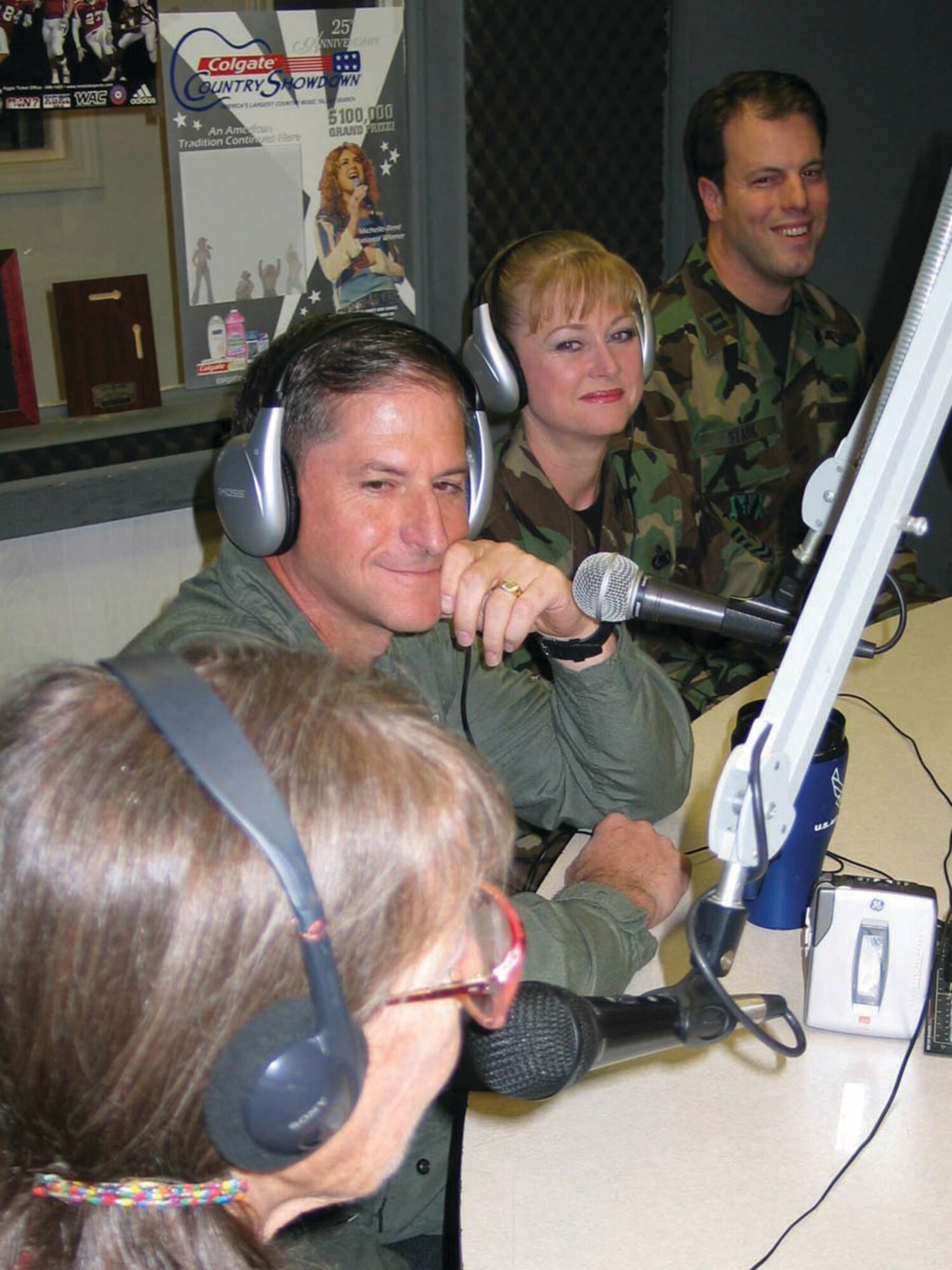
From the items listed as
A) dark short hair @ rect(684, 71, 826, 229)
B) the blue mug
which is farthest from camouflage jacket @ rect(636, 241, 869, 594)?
the blue mug

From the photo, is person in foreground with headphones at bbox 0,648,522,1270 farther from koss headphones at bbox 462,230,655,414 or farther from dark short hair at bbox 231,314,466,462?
koss headphones at bbox 462,230,655,414

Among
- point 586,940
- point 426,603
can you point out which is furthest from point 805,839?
point 426,603

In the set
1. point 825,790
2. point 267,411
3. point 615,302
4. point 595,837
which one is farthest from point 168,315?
point 825,790

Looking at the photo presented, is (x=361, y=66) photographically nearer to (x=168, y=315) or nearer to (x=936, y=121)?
(x=168, y=315)

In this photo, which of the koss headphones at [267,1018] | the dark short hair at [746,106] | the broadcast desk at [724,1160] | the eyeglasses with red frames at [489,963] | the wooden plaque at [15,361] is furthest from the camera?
the dark short hair at [746,106]

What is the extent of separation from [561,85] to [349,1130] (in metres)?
2.78

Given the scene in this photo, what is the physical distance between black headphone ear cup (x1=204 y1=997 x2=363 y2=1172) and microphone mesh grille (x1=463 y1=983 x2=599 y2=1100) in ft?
0.71

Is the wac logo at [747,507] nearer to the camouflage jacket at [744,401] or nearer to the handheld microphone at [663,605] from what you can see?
the camouflage jacket at [744,401]

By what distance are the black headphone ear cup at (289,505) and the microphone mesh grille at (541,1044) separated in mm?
768

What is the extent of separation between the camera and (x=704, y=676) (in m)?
2.53

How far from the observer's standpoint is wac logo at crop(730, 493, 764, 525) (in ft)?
9.39

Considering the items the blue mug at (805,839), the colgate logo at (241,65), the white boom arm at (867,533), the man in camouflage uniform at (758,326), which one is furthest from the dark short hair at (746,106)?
the white boom arm at (867,533)

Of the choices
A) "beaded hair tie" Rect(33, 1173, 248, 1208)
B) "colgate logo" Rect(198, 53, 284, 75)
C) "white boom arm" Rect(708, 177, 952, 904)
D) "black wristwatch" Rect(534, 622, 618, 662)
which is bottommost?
"black wristwatch" Rect(534, 622, 618, 662)

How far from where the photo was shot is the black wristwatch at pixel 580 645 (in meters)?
1.66
